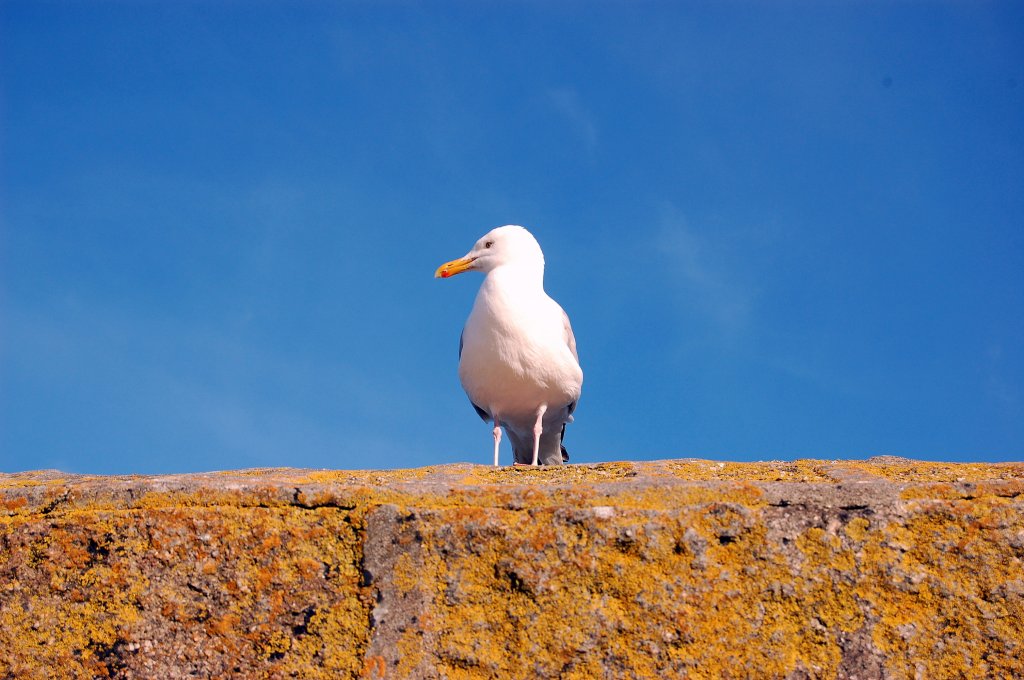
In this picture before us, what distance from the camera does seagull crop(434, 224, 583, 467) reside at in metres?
8.38

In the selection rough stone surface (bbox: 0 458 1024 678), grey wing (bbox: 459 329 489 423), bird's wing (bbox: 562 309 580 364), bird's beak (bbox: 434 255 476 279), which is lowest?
rough stone surface (bbox: 0 458 1024 678)

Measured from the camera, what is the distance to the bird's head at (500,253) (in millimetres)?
9336

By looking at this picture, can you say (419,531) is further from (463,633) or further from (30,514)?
(30,514)

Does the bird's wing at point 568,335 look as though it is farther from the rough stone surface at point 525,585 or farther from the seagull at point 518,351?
the rough stone surface at point 525,585

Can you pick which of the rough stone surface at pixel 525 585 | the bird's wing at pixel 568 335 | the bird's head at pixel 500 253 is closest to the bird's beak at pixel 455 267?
the bird's head at pixel 500 253

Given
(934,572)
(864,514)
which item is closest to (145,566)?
(864,514)

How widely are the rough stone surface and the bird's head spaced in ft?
20.4

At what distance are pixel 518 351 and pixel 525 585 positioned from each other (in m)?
5.34

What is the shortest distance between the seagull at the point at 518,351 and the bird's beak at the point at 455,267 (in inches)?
0.5

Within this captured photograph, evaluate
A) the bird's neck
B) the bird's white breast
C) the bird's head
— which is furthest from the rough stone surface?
the bird's head

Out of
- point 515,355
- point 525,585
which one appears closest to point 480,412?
point 515,355

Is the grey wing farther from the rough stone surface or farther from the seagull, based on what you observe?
the rough stone surface

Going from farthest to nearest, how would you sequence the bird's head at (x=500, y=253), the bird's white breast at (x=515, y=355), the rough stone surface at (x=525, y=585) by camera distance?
1. the bird's head at (x=500, y=253)
2. the bird's white breast at (x=515, y=355)
3. the rough stone surface at (x=525, y=585)

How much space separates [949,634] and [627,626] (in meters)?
1.04
